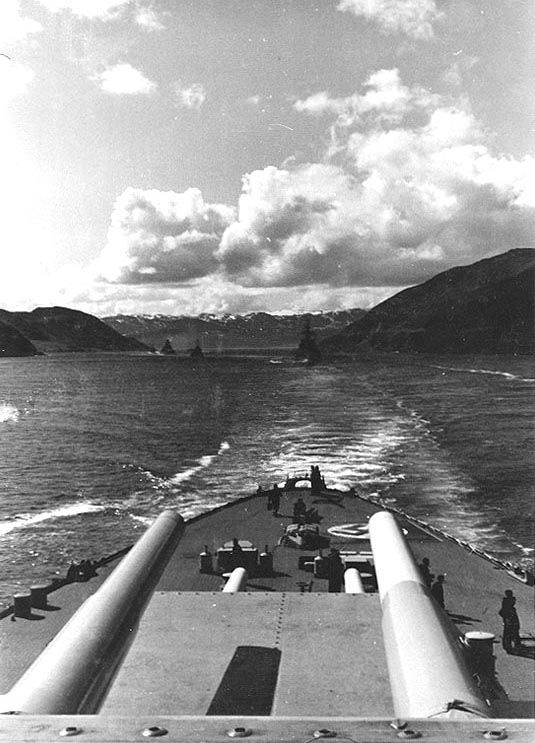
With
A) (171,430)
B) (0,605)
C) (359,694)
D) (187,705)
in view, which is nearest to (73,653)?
(187,705)

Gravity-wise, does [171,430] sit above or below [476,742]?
below

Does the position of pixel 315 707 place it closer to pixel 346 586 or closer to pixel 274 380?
pixel 346 586

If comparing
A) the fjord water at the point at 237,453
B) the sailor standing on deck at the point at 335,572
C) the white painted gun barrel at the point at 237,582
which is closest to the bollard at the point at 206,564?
the white painted gun barrel at the point at 237,582

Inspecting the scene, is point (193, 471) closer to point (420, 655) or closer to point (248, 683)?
point (248, 683)

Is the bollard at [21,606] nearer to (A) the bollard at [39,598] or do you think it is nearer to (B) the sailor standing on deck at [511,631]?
(A) the bollard at [39,598]

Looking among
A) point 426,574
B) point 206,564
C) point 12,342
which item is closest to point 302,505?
point 206,564
